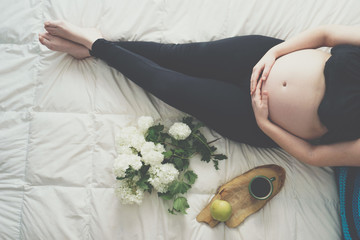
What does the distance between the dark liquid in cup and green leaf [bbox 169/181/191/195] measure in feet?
0.88

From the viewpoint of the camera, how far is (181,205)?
40.2 inches

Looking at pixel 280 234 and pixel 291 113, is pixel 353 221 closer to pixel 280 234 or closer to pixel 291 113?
pixel 280 234

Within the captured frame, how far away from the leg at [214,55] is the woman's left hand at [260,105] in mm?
94

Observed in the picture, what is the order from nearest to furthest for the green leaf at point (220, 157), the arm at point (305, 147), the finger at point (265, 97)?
the arm at point (305, 147) → the finger at point (265, 97) → the green leaf at point (220, 157)

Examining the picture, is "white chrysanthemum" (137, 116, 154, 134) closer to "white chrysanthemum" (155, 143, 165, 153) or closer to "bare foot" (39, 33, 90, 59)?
"white chrysanthemum" (155, 143, 165, 153)

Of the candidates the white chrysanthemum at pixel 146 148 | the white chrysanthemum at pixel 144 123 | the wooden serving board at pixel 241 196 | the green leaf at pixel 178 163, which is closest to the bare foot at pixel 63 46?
the white chrysanthemum at pixel 144 123

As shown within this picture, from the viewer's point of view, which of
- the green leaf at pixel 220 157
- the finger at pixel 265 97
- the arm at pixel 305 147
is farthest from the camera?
the green leaf at pixel 220 157

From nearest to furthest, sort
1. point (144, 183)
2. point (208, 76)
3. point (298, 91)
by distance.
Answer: point (298, 91)
point (144, 183)
point (208, 76)

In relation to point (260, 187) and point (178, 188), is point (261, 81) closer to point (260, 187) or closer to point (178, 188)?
point (260, 187)

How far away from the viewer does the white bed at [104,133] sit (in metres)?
1.06

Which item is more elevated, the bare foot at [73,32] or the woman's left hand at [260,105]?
the bare foot at [73,32]

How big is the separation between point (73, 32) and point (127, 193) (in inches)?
29.4

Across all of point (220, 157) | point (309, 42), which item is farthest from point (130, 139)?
point (309, 42)

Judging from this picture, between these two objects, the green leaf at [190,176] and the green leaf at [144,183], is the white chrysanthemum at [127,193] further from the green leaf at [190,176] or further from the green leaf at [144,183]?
the green leaf at [190,176]
